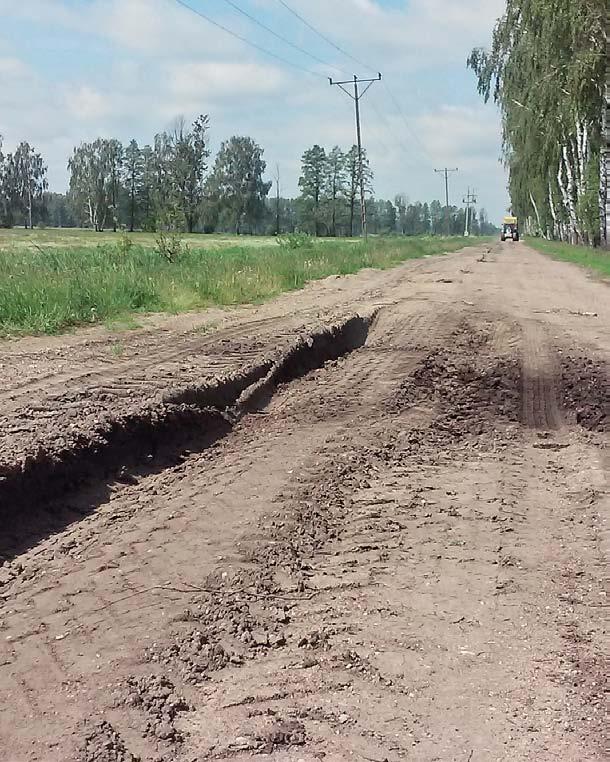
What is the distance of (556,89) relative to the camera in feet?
107

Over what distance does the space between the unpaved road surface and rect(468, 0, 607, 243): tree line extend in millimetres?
22044

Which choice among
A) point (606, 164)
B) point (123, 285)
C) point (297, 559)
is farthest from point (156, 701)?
point (606, 164)

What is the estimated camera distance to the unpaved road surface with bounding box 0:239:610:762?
125 inches

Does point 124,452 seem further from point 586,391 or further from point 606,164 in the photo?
point 606,164

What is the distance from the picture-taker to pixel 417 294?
1803 cm

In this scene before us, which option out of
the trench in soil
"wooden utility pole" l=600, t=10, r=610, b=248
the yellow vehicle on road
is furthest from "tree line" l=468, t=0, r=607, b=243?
the yellow vehicle on road

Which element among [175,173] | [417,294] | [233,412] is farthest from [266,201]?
[233,412]

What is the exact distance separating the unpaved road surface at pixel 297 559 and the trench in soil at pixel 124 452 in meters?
0.02

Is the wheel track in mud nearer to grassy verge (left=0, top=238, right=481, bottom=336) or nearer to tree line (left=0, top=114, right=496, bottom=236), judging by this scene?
grassy verge (left=0, top=238, right=481, bottom=336)

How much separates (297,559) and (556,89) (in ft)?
103

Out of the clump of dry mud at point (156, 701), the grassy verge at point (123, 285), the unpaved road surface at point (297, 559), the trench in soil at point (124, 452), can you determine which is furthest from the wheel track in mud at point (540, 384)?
the grassy verge at point (123, 285)

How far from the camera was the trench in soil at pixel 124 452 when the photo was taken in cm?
516

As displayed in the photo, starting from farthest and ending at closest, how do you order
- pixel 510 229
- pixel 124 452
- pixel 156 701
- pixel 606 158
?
pixel 510 229 → pixel 606 158 → pixel 124 452 → pixel 156 701

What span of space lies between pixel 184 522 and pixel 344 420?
2.96m
